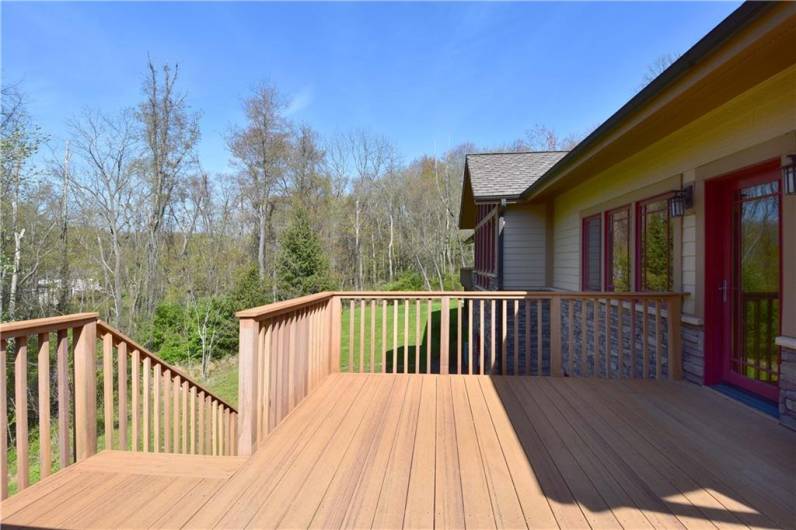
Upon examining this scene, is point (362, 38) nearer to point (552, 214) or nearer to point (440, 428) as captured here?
point (552, 214)

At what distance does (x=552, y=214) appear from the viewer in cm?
789

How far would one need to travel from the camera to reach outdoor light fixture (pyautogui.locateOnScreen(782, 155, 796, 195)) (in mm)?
2668

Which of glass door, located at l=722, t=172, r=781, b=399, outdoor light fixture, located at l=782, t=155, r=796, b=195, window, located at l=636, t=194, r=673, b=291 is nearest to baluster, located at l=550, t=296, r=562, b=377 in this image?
window, located at l=636, t=194, r=673, b=291

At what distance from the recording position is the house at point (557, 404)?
6.18 ft

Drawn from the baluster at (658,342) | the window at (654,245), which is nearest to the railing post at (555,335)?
the baluster at (658,342)

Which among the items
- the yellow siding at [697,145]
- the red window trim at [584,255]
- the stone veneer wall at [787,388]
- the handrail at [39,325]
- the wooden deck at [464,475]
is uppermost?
the yellow siding at [697,145]

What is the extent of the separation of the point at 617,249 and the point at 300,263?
13.0 metres

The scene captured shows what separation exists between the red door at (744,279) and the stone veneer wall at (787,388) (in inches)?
9.8

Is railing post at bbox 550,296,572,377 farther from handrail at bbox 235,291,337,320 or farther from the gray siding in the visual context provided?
the gray siding

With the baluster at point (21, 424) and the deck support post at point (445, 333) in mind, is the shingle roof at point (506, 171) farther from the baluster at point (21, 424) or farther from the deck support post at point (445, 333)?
the baluster at point (21, 424)

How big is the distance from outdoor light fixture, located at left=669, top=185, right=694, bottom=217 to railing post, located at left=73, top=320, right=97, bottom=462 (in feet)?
16.1

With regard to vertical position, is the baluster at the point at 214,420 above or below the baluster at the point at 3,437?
below

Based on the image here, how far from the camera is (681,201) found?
3904 mm

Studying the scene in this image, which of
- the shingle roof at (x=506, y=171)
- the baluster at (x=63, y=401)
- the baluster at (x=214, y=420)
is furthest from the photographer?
the shingle roof at (x=506, y=171)
